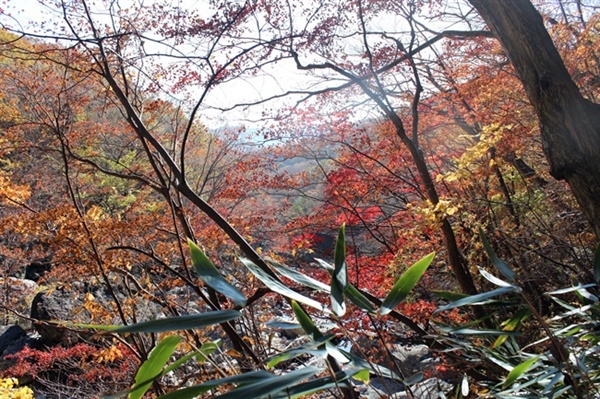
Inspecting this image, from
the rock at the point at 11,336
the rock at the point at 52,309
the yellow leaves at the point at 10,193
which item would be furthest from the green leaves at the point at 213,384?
the rock at the point at 11,336

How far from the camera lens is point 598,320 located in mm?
1254

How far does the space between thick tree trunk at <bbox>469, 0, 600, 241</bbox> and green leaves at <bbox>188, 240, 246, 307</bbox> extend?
7.35 ft

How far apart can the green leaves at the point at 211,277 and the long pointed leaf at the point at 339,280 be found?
178 mm

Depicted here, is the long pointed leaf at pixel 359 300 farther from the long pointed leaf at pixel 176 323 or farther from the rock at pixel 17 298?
the rock at pixel 17 298

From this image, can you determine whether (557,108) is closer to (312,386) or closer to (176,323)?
(312,386)

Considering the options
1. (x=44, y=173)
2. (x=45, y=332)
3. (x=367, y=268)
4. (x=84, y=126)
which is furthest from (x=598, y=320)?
(x=44, y=173)

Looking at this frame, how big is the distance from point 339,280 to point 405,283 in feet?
0.45

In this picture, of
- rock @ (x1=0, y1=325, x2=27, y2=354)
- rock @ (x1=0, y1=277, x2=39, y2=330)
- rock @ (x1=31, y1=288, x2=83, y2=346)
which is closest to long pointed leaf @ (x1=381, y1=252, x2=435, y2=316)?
rock @ (x1=31, y1=288, x2=83, y2=346)

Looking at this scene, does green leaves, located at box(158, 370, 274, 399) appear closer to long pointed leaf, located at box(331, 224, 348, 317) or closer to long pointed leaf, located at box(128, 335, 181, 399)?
long pointed leaf, located at box(128, 335, 181, 399)

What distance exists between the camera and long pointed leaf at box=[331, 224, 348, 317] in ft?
2.56

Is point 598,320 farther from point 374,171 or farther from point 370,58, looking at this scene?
point 374,171

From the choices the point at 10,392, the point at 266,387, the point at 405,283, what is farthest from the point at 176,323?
the point at 10,392

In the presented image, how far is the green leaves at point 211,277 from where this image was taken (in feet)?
2.41

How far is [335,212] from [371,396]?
373 centimetres
